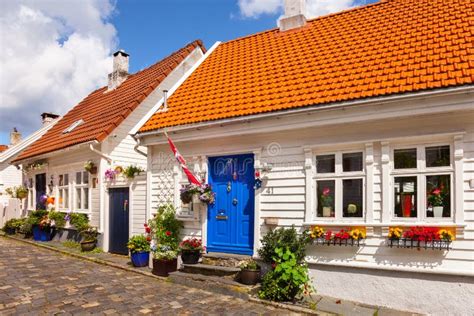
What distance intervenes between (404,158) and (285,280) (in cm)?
286

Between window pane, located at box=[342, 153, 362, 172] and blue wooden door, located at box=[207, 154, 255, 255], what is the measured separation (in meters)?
1.93

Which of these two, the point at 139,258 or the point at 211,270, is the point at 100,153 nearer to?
the point at 139,258

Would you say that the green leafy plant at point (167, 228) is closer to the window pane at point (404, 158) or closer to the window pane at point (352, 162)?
the window pane at point (352, 162)

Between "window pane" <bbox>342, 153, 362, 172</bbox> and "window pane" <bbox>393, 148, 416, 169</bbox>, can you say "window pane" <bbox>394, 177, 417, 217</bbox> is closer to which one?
"window pane" <bbox>393, 148, 416, 169</bbox>

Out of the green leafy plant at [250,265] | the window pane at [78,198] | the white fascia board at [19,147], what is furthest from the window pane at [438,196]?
the white fascia board at [19,147]

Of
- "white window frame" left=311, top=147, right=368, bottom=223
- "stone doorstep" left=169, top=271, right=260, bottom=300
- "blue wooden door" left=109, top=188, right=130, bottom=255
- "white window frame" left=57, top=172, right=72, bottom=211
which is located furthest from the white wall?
"white window frame" left=57, top=172, right=72, bottom=211

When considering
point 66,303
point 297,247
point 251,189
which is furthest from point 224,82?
point 66,303

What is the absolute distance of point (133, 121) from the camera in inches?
502

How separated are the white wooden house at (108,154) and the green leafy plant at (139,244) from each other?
2.64 ft

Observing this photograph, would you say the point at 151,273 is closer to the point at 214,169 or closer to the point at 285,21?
the point at 214,169

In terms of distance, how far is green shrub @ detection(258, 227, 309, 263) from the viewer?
23.0ft

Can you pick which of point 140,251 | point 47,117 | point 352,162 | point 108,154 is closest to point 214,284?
point 140,251

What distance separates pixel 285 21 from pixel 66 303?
8855mm

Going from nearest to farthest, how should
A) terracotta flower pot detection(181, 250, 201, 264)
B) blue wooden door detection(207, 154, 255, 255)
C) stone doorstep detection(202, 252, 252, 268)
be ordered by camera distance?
stone doorstep detection(202, 252, 252, 268), blue wooden door detection(207, 154, 255, 255), terracotta flower pot detection(181, 250, 201, 264)
